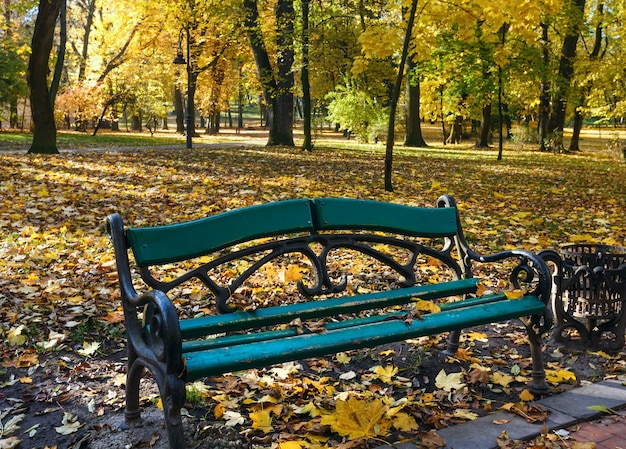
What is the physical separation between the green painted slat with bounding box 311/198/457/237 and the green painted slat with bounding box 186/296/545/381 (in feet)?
2.09

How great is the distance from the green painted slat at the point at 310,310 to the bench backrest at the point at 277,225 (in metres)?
0.34

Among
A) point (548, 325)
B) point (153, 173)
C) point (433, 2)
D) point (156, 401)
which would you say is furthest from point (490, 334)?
point (153, 173)

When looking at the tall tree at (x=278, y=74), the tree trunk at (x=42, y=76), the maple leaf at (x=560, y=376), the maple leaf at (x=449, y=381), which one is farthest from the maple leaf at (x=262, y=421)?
the tall tree at (x=278, y=74)

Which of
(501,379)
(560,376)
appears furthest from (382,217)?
(560,376)

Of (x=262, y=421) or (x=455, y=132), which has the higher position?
(x=455, y=132)

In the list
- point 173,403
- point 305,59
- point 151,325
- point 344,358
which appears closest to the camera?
point 173,403

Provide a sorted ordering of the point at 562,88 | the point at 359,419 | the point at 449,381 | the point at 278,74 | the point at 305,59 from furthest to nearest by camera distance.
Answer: the point at 562,88
the point at 278,74
the point at 305,59
the point at 449,381
the point at 359,419

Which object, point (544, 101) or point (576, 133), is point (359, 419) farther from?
point (576, 133)

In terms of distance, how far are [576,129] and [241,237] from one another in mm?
26012

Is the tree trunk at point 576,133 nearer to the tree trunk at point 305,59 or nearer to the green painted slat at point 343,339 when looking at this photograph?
the tree trunk at point 305,59

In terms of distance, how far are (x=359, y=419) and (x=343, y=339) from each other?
427 millimetres

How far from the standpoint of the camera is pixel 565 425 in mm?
2750

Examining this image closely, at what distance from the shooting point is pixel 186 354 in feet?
7.86

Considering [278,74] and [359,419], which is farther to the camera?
[278,74]
